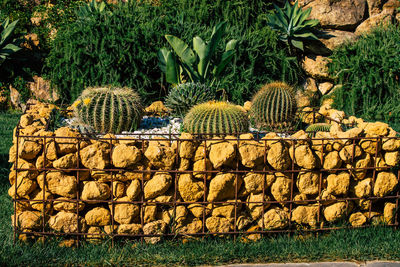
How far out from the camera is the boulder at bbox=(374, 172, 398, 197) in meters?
3.48

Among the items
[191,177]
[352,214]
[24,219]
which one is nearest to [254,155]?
[191,177]

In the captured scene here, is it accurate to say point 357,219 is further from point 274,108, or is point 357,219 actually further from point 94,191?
point 94,191

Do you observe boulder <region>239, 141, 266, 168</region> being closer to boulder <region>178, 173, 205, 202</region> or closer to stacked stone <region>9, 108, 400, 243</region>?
stacked stone <region>9, 108, 400, 243</region>

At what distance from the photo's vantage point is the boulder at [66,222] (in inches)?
128

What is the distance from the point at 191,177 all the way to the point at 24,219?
1.24m

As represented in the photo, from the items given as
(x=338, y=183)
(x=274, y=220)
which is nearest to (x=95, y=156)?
(x=274, y=220)

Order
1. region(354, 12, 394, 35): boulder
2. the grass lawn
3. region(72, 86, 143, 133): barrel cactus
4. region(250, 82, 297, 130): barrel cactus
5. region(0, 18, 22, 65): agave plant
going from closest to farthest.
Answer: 1. the grass lawn
2. region(72, 86, 143, 133): barrel cactus
3. region(250, 82, 297, 130): barrel cactus
4. region(0, 18, 22, 65): agave plant
5. region(354, 12, 394, 35): boulder

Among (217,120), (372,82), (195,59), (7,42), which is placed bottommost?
(217,120)

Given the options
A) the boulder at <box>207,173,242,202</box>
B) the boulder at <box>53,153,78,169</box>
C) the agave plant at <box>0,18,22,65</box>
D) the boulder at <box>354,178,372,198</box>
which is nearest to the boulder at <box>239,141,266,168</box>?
the boulder at <box>207,173,242,202</box>

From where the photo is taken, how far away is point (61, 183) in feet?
10.6

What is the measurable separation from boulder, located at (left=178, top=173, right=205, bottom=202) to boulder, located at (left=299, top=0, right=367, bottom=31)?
706 centimetres

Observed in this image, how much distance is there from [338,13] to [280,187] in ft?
23.2

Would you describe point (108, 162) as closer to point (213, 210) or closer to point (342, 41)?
point (213, 210)

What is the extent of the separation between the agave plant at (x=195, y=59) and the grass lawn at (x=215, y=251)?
327 cm
